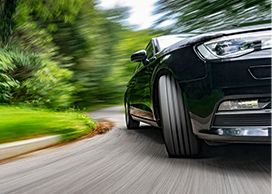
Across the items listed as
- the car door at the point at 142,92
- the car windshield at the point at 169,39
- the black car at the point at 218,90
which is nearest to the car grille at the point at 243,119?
the black car at the point at 218,90

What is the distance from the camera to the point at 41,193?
7.37ft

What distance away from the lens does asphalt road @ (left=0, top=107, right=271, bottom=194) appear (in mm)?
2258

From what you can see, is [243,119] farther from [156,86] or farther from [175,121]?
[156,86]

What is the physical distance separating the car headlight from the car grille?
48cm

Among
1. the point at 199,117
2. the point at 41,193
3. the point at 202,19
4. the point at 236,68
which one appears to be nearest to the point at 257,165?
the point at 199,117

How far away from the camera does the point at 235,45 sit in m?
2.44

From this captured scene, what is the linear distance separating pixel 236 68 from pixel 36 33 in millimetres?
7467

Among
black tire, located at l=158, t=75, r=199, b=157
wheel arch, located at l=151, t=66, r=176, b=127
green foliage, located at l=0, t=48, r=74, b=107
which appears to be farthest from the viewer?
green foliage, located at l=0, t=48, r=74, b=107

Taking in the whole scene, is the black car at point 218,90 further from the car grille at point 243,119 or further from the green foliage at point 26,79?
the green foliage at point 26,79

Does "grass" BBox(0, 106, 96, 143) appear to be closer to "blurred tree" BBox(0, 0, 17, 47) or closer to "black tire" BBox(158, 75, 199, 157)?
"black tire" BBox(158, 75, 199, 157)

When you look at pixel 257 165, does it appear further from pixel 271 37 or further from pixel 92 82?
pixel 92 82

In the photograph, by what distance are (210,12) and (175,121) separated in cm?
689

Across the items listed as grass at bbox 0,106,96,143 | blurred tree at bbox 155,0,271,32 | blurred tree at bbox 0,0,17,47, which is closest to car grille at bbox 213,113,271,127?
grass at bbox 0,106,96,143

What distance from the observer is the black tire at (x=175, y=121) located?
2832 mm
